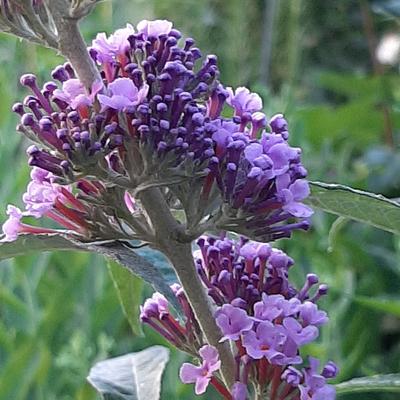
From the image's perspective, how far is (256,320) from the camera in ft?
1.70

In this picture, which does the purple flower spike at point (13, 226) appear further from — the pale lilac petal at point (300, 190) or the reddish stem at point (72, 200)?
the pale lilac petal at point (300, 190)

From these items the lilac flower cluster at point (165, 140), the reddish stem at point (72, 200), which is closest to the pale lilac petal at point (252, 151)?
the lilac flower cluster at point (165, 140)

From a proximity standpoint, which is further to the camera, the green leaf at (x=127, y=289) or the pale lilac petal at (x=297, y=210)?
the green leaf at (x=127, y=289)

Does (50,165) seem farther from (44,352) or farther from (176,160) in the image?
(44,352)

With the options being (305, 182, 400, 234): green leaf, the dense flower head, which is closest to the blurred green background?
(305, 182, 400, 234): green leaf

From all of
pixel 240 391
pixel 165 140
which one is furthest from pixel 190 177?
pixel 240 391

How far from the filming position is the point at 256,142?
0.52m

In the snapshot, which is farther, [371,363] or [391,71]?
[391,71]

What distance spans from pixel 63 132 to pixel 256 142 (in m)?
0.11

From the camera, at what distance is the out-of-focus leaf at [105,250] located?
509mm

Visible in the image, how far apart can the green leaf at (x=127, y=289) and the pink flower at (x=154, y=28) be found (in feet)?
0.56

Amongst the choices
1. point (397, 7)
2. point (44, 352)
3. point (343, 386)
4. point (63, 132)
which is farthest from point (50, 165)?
point (397, 7)

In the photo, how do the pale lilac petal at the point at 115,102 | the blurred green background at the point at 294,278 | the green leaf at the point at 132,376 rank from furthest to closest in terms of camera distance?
the blurred green background at the point at 294,278, the green leaf at the point at 132,376, the pale lilac petal at the point at 115,102

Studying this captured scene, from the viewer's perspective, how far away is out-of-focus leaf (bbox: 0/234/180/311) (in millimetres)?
509
